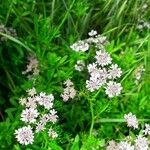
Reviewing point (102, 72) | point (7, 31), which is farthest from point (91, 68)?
point (7, 31)

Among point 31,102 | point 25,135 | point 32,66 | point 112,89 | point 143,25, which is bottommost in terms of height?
point 25,135

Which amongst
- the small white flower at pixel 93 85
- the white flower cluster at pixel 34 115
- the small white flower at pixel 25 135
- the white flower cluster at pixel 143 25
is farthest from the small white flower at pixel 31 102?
the white flower cluster at pixel 143 25

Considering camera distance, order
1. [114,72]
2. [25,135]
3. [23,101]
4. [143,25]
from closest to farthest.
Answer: [25,135]
[23,101]
[114,72]
[143,25]

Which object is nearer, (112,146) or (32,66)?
(112,146)

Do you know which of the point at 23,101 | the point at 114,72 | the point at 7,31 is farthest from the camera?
the point at 7,31

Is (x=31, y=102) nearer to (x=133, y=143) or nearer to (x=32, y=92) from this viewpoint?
(x=32, y=92)

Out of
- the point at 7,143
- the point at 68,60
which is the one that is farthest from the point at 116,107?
the point at 7,143

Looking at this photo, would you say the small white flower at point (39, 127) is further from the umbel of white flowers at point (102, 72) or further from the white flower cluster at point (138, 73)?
the white flower cluster at point (138, 73)

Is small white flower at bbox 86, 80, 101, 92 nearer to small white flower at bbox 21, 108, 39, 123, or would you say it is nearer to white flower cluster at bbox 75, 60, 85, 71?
white flower cluster at bbox 75, 60, 85, 71
